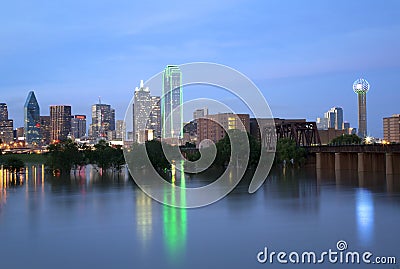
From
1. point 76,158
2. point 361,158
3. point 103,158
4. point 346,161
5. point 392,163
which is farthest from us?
point 103,158

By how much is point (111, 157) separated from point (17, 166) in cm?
1804

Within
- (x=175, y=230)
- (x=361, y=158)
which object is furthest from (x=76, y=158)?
(x=175, y=230)

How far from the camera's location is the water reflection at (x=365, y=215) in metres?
26.1

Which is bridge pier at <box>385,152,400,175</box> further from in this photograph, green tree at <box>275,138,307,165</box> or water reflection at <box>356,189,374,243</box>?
green tree at <box>275,138,307,165</box>

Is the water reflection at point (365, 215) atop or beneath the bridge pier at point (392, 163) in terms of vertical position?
beneath

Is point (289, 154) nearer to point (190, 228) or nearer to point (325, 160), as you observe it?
point (325, 160)

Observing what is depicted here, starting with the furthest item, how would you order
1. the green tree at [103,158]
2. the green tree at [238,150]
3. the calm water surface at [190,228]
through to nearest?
the green tree at [238,150] < the green tree at [103,158] < the calm water surface at [190,228]

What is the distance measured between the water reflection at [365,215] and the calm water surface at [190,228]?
1.8 inches

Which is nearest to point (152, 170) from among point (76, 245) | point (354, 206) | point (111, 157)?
point (111, 157)

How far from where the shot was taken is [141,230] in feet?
95.1

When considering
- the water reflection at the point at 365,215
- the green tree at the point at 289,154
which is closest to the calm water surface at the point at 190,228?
the water reflection at the point at 365,215

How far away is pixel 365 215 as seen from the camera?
3234 cm

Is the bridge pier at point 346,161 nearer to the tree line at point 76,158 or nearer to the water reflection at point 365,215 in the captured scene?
the tree line at point 76,158

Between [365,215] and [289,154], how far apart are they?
62371 millimetres
